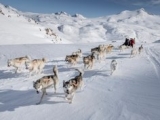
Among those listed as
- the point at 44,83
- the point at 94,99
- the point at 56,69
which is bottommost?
the point at 94,99

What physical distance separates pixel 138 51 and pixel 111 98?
627 inches

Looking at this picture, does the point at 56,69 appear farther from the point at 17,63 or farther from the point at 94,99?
the point at 17,63

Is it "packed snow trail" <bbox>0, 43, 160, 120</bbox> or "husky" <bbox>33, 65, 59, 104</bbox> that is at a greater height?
"husky" <bbox>33, 65, 59, 104</bbox>

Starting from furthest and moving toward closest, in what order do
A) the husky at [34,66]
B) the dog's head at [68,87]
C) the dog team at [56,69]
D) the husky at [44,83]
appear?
the husky at [34,66]
the husky at [44,83]
the dog team at [56,69]
the dog's head at [68,87]

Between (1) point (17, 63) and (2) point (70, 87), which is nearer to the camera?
(2) point (70, 87)

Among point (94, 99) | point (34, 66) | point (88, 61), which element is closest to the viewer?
point (94, 99)

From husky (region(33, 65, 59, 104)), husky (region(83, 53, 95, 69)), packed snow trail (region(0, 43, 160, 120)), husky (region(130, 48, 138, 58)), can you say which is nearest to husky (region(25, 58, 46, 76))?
packed snow trail (region(0, 43, 160, 120))

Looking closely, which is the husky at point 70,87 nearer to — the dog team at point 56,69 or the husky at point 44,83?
the dog team at point 56,69

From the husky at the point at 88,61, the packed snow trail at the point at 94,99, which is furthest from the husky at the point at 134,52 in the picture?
the packed snow trail at the point at 94,99

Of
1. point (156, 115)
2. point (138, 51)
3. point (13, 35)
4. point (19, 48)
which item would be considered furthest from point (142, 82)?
point (13, 35)

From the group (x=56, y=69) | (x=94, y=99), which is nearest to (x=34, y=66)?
(x=56, y=69)

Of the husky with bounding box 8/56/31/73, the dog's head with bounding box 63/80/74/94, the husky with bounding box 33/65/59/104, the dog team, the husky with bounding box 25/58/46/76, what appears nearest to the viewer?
the dog's head with bounding box 63/80/74/94

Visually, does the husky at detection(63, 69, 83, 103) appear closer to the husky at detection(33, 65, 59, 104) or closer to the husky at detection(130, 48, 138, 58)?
the husky at detection(33, 65, 59, 104)

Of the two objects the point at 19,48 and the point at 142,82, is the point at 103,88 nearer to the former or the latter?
the point at 142,82
